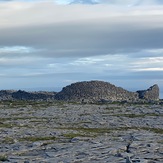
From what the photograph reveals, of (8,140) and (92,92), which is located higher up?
(92,92)

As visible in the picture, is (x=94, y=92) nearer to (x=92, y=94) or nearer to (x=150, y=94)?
(x=92, y=94)

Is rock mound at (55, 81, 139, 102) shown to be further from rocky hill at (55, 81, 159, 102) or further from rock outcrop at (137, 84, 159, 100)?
rock outcrop at (137, 84, 159, 100)

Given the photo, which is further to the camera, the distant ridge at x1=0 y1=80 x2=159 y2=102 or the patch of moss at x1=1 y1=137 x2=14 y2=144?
the distant ridge at x1=0 y1=80 x2=159 y2=102

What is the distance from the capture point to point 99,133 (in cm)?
3666

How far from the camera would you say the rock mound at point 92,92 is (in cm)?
10294

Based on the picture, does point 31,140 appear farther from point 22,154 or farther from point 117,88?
point 117,88

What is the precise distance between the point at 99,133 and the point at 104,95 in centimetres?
6777

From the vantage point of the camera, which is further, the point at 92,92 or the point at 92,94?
the point at 92,92

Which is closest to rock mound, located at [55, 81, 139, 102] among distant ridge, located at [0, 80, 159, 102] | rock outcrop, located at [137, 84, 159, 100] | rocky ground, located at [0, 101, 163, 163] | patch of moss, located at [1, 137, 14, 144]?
distant ridge, located at [0, 80, 159, 102]

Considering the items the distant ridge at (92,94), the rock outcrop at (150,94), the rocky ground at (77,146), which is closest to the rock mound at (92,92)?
the distant ridge at (92,94)

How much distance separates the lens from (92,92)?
10362 cm

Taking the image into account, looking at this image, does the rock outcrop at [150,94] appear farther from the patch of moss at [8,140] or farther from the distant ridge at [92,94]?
the patch of moss at [8,140]

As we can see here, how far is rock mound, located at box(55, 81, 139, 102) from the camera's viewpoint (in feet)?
338

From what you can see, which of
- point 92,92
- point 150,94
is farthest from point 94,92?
point 150,94
